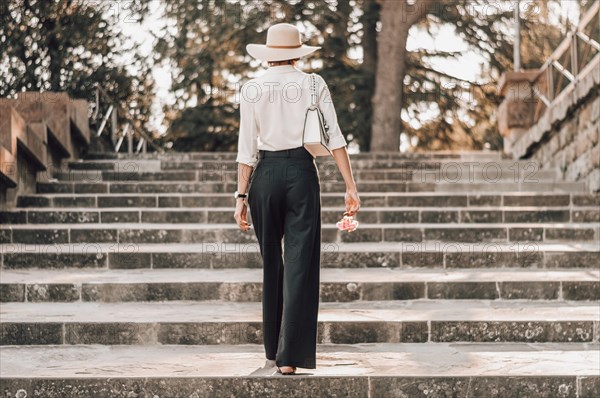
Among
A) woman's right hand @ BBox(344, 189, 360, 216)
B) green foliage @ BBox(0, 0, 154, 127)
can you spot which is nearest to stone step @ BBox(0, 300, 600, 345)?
woman's right hand @ BBox(344, 189, 360, 216)

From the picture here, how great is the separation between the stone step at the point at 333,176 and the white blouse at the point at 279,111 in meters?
5.91

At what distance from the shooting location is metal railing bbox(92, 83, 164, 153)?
592 inches

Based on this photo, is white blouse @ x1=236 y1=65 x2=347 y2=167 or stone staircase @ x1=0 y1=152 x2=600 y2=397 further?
stone staircase @ x1=0 y1=152 x2=600 y2=397

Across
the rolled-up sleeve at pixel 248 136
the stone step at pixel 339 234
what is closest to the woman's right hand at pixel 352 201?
the rolled-up sleeve at pixel 248 136

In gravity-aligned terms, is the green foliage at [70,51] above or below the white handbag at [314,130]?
above

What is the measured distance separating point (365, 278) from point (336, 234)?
5.00 ft

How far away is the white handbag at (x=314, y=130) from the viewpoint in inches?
184

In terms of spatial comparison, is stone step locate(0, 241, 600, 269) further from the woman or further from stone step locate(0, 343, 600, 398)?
the woman

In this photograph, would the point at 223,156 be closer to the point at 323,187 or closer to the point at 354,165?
the point at 354,165

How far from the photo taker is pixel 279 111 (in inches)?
187

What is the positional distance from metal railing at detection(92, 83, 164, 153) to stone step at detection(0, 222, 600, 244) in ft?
20.8

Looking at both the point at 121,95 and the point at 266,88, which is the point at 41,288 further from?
the point at 121,95

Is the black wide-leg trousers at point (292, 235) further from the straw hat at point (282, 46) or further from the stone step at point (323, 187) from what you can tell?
the stone step at point (323, 187)

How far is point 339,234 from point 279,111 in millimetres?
3839
